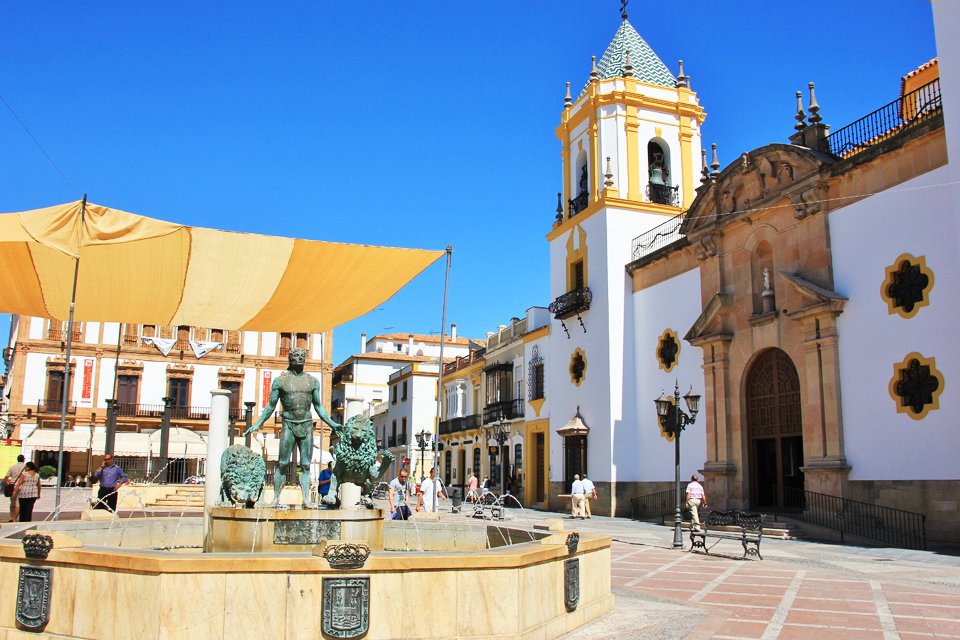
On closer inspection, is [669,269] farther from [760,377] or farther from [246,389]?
[246,389]

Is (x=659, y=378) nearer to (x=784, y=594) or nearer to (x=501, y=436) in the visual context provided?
(x=501, y=436)

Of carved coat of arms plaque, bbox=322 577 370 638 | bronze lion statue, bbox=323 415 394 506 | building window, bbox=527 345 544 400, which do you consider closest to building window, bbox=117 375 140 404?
building window, bbox=527 345 544 400

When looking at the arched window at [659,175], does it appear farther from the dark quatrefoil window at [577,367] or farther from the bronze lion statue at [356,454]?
the bronze lion statue at [356,454]

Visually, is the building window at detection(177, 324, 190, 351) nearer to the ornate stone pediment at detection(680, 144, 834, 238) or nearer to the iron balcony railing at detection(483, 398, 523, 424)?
the iron balcony railing at detection(483, 398, 523, 424)

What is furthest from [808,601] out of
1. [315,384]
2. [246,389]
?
[246,389]

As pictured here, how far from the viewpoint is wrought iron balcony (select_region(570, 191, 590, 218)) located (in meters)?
27.5

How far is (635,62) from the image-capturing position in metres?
27.9

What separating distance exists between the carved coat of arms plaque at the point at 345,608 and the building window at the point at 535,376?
24.8m

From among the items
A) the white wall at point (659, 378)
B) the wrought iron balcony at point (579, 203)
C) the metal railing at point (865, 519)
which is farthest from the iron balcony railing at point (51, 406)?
the metal railing at point (865, 519)

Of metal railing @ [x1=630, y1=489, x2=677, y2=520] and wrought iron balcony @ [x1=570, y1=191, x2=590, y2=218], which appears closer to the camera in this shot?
metal railing @ [x1=630, y1=489, x2=677, y2=520]

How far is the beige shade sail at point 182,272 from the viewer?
Answer: 10344 mm

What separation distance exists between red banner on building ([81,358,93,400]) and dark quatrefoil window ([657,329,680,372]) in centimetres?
2860

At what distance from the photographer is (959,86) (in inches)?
571

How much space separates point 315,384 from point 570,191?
68.5 feet
